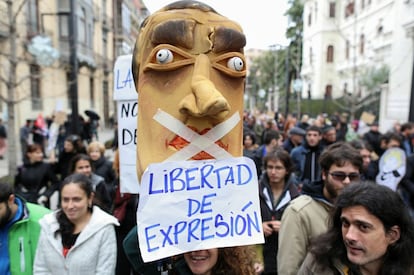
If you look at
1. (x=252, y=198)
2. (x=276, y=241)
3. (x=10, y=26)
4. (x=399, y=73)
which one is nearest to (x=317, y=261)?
(x=252, y=198)

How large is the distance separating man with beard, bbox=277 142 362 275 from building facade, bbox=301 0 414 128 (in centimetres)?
870

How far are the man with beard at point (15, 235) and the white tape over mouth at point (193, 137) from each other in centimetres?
151

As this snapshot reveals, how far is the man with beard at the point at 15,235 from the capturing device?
2703 mm

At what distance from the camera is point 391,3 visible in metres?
21.4

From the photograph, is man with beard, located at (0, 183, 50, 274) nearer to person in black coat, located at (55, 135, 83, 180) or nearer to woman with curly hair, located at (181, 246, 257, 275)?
woman with curly hair, located at (181, 246, 257, 275)

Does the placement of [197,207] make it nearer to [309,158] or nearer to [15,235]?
[15,235]

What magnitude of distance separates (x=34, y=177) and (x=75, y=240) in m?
2.68

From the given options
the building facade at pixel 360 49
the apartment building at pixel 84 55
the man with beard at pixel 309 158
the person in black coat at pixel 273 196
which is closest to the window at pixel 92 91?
the apartment building at pixel 84 55

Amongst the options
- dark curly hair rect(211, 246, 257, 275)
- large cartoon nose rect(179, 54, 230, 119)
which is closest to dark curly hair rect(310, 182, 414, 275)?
dark curly hair rect(211, 246, 257, 275)

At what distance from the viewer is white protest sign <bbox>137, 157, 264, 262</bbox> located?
1700mm

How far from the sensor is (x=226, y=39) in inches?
74.6

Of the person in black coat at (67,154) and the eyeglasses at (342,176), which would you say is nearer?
the eyeglasses at (342,176)

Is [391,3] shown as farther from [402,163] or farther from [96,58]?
[402,163]

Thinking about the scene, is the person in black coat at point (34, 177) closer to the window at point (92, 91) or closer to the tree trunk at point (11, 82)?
the tree trunk at point (11, 82)
